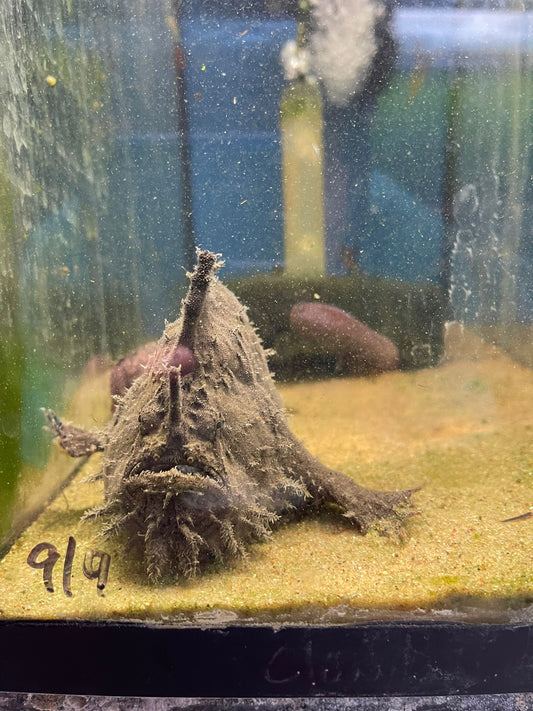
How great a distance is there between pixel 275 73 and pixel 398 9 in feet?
2.55

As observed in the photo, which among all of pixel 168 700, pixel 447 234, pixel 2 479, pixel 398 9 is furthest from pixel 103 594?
pixel 398 9

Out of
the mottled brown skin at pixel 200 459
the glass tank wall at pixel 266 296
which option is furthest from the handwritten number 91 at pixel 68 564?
the mottled brown skin at pixel 200 459

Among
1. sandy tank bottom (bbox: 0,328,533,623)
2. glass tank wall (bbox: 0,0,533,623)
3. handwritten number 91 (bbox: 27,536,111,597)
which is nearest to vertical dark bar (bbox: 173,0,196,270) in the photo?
glass tank wall (bbox: 0,0,533,623)

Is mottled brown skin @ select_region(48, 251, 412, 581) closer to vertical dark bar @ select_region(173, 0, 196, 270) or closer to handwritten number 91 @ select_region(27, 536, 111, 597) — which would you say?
handwritten number 91 @ select_region(27, 536, 111, 597)

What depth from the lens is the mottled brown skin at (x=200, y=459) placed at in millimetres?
1880

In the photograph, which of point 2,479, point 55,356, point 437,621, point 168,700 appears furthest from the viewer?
point 55,356

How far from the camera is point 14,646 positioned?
5.82 feet

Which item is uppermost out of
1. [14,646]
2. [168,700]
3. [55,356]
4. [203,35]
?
[203,35]

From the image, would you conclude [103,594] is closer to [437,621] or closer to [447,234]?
[437,621]

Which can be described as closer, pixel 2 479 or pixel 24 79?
pixel 2 479

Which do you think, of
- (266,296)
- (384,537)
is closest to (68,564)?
(384,537)

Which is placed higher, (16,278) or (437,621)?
(16,278)

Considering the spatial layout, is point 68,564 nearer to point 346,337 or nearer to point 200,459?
point 200,459

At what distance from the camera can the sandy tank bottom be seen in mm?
1779
